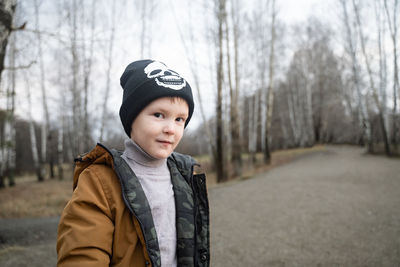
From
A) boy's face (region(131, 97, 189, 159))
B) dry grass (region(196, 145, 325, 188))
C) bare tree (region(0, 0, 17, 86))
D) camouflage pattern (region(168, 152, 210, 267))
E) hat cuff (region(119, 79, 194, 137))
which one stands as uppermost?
bare tree (region(0, 0, 17, 86))

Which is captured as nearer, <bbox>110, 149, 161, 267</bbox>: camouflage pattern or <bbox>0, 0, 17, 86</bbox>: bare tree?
<bbox>110, 149, 161, 267</bbox>: camouflage pattern

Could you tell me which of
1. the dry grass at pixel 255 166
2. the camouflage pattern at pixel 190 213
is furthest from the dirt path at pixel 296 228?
the dry grass at pixel 255 166

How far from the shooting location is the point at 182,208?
1428 millimetres

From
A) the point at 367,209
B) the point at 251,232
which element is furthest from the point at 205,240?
the point at 367,209

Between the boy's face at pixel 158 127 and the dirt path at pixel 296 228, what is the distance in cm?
235

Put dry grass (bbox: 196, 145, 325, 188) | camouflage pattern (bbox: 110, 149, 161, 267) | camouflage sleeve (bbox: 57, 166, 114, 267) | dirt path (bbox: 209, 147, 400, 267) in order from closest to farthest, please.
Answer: camouflage sleeve (bbox: 57, 166, 114, 267) → camouflage pattern (bbox: 110, 149, 161, 267) → dirt path (bbox: 209, 147, 400, 267) → dry grass (bbox: 196, 145, 325, 188)

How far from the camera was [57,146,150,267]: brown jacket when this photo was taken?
1.02 meters

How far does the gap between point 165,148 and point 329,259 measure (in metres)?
2.95

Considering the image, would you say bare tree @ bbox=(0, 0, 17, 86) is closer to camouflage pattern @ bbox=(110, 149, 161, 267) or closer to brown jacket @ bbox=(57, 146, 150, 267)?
brown jacket @ bbox=(57, 146, 150, 267)

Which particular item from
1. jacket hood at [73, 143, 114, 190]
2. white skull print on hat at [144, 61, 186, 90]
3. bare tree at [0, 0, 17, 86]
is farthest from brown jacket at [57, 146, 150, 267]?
bare tree at [0, 0, 17, 86]

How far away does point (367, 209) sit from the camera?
4.80 metres

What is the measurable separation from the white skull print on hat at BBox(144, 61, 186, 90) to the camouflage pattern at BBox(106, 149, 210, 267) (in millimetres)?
494

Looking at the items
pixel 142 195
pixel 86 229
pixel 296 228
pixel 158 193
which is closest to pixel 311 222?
pixel 296 228

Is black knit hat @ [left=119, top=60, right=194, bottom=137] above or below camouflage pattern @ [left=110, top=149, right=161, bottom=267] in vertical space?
above
